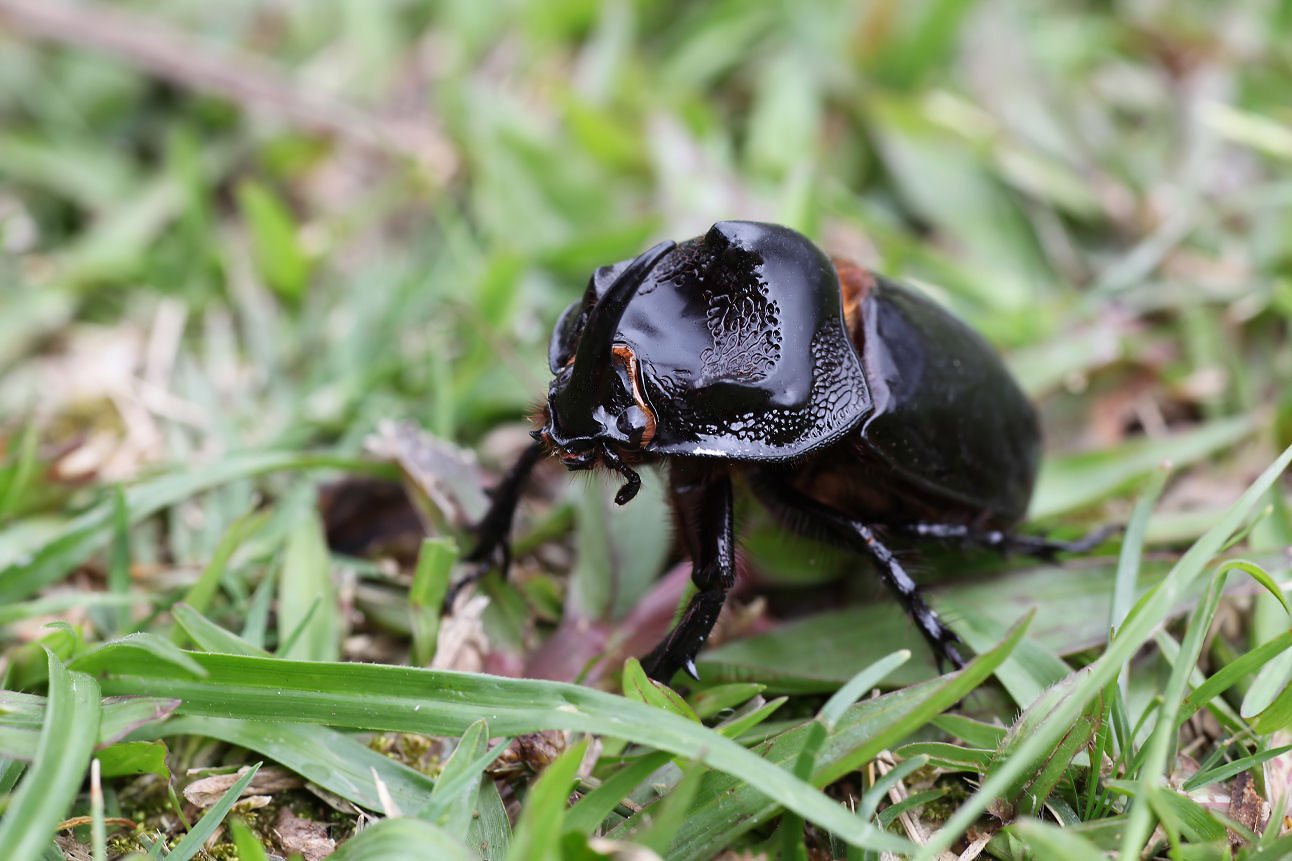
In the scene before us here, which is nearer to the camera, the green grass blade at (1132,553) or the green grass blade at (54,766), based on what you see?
the green grass blade at (54,766)

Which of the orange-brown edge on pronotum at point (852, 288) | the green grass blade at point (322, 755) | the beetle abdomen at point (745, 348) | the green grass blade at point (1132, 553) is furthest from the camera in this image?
the orange-brown edge on pronotum at point (852, 288)

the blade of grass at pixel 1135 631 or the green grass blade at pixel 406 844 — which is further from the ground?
the blade of grass at pixel 1135 631

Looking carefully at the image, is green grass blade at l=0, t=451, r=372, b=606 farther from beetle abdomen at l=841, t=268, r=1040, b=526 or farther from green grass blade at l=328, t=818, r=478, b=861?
beetle abdomen at l=841, t=268, r=1040, b=526

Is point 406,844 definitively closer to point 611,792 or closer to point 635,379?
point 611,792

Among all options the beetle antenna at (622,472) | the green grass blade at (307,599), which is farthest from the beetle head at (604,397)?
the green grass blade at (307,599)

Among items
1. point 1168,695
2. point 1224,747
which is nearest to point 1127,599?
point 1224,747

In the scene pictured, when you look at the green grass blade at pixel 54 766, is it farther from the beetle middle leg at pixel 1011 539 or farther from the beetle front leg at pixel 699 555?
the beetle middle leg at pixel 1011 539

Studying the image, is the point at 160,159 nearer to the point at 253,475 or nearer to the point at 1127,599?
the point at 253,475
